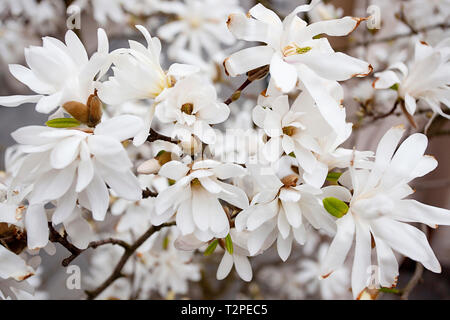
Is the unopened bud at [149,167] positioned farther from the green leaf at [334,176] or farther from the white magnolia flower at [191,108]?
the green leaf at [334,176]

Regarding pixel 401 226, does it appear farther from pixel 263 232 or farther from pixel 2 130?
pixel 2 130

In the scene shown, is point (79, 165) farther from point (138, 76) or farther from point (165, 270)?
point (165, 270)

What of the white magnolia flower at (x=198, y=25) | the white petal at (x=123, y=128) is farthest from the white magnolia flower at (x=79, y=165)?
the white magnolia flower at (x=198, y=25)

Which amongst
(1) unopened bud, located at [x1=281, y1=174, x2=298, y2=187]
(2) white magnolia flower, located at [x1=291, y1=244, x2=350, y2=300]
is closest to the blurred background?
(2) white magnolia flower, located at [x1=291, y1=244, x2=350, y2=300]

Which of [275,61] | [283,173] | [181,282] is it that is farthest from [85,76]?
[181,282]

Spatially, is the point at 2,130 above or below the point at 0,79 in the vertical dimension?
below

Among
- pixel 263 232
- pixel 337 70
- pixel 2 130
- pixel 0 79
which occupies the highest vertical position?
pixel 337 70

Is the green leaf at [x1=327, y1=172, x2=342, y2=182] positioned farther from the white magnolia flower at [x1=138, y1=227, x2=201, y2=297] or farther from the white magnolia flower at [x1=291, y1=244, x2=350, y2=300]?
the white magnolia flower at [x1=291, y1=244, x2=350, y2=300]
